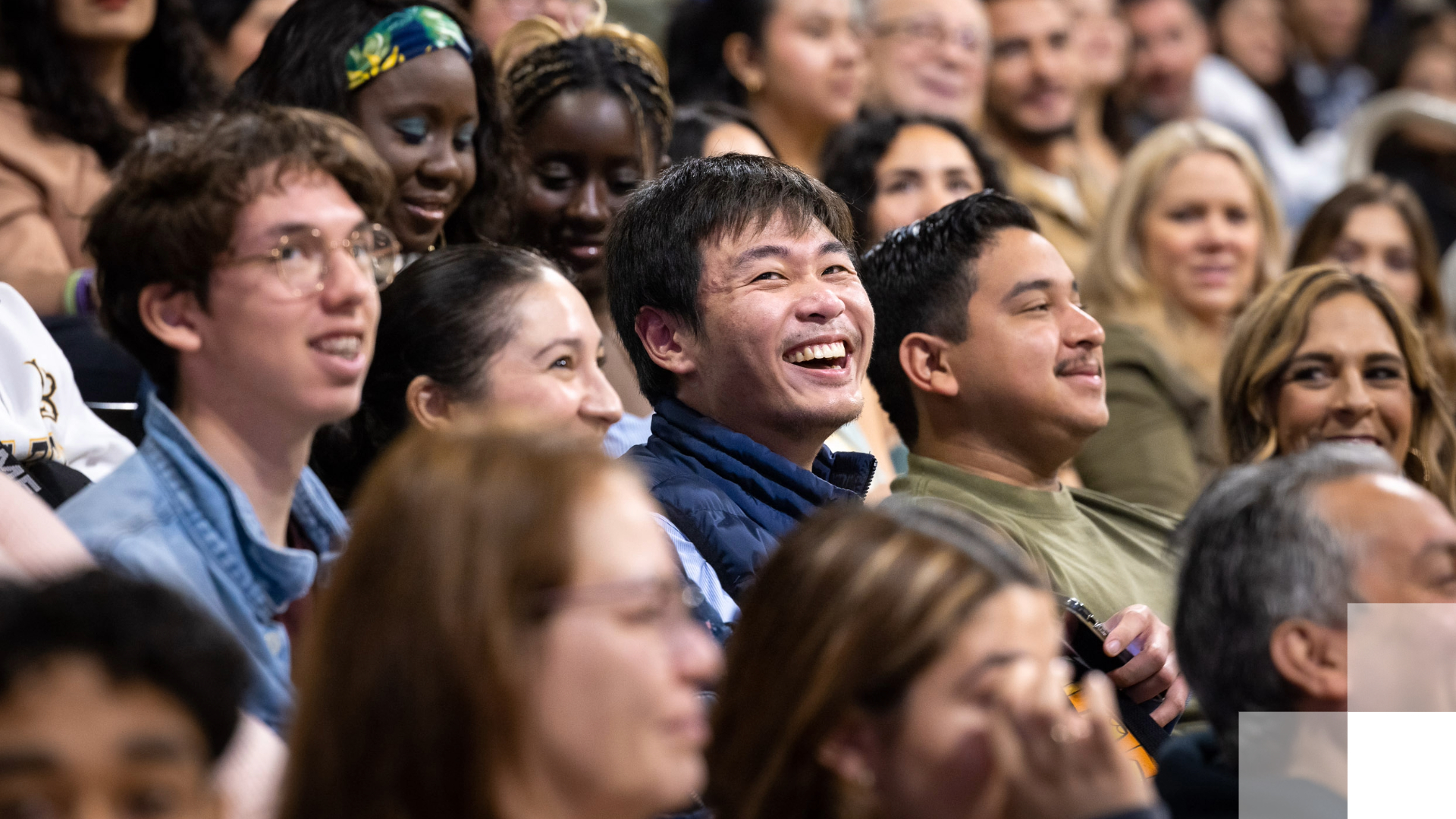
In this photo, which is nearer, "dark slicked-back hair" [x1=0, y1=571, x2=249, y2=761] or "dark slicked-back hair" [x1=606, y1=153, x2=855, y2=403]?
"dark slicked-back hair" [x1=0, y1=571, x2=249, y2=761]

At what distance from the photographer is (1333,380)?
134 inches

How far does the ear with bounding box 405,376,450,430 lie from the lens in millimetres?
2672

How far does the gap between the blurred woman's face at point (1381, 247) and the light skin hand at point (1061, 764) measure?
11.0 ft

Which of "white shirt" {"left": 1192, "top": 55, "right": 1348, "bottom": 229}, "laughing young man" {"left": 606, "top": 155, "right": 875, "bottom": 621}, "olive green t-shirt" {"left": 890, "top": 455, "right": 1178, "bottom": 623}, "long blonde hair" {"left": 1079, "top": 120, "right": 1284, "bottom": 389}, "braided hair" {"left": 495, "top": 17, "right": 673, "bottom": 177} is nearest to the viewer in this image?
"laughing young man" {"left": 606, "top": 155, "right": 875, "bottom": 621}

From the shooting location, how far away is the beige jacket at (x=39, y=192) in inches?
127

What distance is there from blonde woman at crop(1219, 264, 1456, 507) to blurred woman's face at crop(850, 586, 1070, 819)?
6.23 ft

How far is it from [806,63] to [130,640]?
3.66 meters

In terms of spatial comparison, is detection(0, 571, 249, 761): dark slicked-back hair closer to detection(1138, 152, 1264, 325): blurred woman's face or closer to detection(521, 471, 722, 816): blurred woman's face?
detection(521, 471, 722, 816): blurred woman's face

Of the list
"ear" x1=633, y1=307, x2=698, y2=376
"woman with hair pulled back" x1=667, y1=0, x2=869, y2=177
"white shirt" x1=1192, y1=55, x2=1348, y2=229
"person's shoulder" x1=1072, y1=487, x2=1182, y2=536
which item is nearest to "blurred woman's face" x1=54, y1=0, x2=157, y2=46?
"ear" x1=633, y1=307, x2=698, y2=376

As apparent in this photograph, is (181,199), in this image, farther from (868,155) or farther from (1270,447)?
(868,155)

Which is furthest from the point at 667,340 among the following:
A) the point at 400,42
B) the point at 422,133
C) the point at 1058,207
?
the point at 1058,207

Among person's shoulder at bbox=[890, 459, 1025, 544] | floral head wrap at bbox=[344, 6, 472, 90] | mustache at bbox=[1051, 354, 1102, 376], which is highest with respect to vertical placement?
floral head wrap at bbox=[344, 6, 472, 90]

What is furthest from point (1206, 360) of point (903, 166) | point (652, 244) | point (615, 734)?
point (615, 734)

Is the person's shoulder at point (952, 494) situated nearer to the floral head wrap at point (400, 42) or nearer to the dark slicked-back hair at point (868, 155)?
the floral head wrap at point (400, 42)
